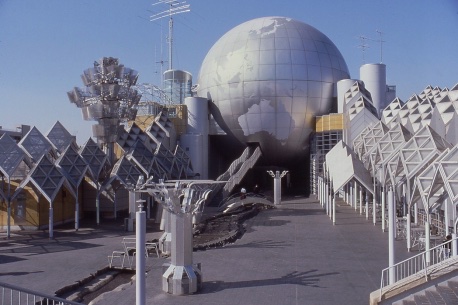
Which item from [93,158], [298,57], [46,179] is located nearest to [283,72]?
[298,57]

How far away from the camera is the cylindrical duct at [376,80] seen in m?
52.3

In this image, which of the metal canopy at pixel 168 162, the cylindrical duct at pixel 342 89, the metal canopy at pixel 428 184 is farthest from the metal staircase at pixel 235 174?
the metal canopy at pixel 428 184

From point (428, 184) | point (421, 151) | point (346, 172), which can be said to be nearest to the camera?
point (428, 184)

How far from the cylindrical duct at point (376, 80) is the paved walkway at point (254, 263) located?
26798mm

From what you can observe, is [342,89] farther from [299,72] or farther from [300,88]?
[299,72]

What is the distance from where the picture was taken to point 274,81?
4597 centimetres

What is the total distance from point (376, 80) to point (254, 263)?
39452mm

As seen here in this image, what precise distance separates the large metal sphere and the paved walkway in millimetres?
18695

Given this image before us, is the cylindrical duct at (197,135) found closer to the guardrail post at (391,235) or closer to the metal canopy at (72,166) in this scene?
the metal canopy at (72,166)

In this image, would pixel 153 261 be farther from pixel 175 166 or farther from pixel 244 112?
pixel 244 112

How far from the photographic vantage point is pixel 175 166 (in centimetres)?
4138

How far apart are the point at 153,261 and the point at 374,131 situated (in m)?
24.5

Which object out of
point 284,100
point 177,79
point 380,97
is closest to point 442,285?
point 284,100

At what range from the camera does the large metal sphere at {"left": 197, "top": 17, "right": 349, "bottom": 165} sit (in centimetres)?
4628
